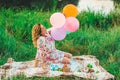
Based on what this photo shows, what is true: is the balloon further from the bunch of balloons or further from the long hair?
the long hair

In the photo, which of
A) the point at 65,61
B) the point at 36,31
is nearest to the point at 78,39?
the point at 65,61

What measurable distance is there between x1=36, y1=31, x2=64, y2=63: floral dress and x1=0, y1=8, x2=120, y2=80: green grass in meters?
0.53

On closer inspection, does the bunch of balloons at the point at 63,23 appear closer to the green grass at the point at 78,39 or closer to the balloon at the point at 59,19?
the balloon at the point at 59,19

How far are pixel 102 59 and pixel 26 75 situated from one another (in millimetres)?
1672

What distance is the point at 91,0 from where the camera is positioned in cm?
1483

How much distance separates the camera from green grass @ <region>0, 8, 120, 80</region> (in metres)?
8.44

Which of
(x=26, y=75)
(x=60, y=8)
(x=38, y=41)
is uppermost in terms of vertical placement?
(x=60, y=8)

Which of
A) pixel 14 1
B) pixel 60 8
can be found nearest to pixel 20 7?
pixel 14 1

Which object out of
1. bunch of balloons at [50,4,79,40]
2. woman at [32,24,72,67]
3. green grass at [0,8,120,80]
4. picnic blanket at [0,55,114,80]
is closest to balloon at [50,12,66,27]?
bunch of balloons at [50,4,79,40]

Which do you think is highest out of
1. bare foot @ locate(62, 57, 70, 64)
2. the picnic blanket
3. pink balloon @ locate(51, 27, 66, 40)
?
pink balloon @ locate(51, 27, 66, 40)

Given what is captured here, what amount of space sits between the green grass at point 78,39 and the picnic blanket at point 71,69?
0.13 m

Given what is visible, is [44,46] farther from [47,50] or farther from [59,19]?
[59,19]

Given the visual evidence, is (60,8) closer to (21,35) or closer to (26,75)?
(21,35)

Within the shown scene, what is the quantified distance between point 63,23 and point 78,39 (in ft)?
6.16
